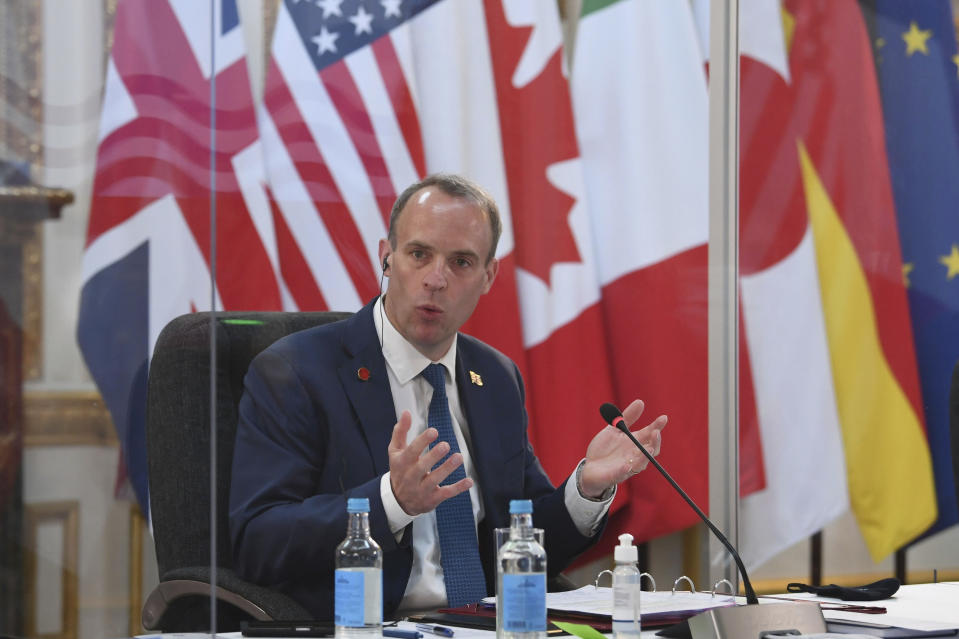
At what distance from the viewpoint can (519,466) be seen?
7.68ft

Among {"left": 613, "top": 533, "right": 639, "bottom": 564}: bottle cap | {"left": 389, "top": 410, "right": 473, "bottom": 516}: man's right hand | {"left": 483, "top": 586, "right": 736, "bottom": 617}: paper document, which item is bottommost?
{"left": 483, "top": 586, "right": 736, "bottom": 617}: paper document

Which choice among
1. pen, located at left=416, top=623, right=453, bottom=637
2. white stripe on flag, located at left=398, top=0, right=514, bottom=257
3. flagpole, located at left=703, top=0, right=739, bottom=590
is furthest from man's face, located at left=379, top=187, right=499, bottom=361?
pen, located at left=416, top=623, right=453, bottom=637

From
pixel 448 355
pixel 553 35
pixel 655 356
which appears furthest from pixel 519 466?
pixel 553 35

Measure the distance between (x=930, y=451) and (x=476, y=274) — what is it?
1.42 m

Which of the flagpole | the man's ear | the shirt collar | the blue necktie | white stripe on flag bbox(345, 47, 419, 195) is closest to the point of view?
the blue necktie

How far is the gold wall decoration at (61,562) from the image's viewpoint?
5.60 feet

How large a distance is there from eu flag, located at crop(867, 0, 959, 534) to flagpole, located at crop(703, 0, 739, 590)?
534 mm

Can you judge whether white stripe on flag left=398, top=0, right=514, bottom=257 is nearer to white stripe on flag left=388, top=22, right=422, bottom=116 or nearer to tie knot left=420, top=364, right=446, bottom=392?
white stripe on flag left=388, top=22, right=422, bottom=116

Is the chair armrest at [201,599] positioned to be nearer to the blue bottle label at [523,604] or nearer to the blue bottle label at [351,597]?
the blue bottle label at [351,597]

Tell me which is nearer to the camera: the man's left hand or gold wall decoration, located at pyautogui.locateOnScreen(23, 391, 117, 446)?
gold wall decoration, located at pyautogui.locateOnScreen(23, 391, 117, 446)

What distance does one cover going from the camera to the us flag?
176 centimetres

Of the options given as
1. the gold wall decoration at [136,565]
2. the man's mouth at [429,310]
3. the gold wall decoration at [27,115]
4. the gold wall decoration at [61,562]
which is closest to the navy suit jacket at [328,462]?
the man's mouth at [429,310]

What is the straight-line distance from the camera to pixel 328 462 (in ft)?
6.95

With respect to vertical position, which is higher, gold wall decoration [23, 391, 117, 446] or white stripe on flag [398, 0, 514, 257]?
white stripe on flag [398, 0, 514, 257]
